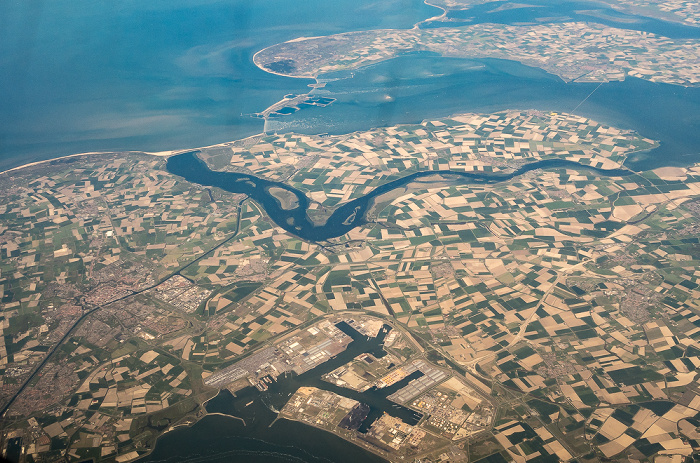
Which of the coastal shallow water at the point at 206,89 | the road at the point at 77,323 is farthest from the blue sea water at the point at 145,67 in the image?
the road at the point at 77,323

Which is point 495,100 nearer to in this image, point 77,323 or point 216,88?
point 216,88

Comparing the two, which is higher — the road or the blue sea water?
the blue sea water

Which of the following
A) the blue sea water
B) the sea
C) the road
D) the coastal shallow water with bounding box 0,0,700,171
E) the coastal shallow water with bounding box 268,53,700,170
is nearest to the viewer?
the road

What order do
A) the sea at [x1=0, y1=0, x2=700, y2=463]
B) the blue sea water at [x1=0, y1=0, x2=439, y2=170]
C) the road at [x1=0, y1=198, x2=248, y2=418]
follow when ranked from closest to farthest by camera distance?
the road at [x1=0, y1=198, x2=248, y2=418], the sea at [x1=0, y1=0, x2=700, y2=463], the blue sea water at [x1=0, y1=0, x2=439, y2=170]

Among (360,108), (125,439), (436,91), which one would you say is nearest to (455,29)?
(436,91)

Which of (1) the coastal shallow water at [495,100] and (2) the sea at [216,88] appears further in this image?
(2) the sea at [216,88]

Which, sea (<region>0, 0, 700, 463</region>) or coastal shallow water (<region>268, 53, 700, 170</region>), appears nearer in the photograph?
coastal shallow water (<region>268, 53, 700, 170</region>)

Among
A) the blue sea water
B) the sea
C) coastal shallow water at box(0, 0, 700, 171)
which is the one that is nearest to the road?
coastal shallow water at box(0, 0, 700, 171)

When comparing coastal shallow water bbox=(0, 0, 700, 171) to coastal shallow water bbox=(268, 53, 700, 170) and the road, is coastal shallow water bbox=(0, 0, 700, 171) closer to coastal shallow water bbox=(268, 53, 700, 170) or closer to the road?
coastal shallow water bbox=(268, 53, 700, 170)

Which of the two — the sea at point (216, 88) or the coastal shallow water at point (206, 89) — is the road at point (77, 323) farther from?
the sea at point (216, 88)

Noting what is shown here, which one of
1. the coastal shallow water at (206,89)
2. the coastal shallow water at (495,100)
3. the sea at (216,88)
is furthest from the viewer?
the coastal shallow water at (206,89)

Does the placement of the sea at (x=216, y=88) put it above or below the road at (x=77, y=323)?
above
